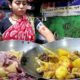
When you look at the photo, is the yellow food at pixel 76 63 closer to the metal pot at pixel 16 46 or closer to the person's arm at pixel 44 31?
the metal pot at pixel 16 46

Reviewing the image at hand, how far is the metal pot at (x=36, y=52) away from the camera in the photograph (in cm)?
94

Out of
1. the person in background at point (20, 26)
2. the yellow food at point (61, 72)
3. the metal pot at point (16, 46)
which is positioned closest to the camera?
the yellow food at point (61, 72)

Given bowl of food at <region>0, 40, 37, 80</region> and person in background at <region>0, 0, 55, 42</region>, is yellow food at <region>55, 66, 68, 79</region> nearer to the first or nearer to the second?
bowl of food at <region>0, 40, 37, 80</region>

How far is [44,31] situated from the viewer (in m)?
1.48

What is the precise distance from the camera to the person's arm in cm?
147

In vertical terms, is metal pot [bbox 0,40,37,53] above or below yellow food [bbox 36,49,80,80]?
above

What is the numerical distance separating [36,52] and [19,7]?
423 mm

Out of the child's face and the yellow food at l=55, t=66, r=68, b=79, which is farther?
the child's face

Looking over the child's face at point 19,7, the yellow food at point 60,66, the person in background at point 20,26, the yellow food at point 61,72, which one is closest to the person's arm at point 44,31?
the person in background at point 20,26

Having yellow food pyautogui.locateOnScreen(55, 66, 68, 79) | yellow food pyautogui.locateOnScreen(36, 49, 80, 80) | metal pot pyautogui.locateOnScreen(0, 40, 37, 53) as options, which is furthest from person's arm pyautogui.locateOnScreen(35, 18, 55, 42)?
yellow food pyautogui.locateOnScreen(55, 66, 68, 79)

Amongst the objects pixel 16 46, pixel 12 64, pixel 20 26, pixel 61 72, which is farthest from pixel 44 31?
pixel 61 72

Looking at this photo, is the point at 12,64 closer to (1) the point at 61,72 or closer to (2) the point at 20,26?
(1) the point at 61,72

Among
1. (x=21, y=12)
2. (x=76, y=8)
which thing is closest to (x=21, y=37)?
(x=21, y=12)

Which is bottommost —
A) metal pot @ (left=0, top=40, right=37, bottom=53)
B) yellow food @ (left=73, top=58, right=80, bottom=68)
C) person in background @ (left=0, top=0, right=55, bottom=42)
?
yellow food @ (left=73, top=58, right=80, bottom=68)
